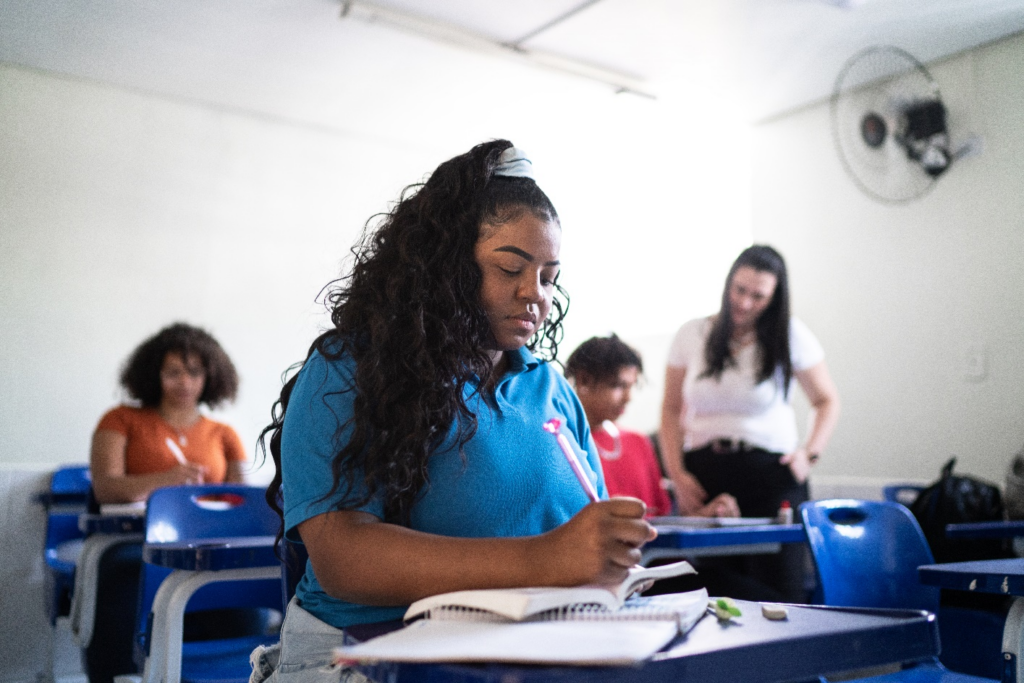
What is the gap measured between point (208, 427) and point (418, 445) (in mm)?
2573

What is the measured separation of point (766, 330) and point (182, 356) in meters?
2.01

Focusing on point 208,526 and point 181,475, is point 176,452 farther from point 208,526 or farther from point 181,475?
point 208,526

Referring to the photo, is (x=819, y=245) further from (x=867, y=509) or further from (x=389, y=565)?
(x=389, y=565)

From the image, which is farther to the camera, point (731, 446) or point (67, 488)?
point (67, 488)

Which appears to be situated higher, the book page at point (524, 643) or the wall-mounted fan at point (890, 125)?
the wall-mounted fan at point (890, 125)

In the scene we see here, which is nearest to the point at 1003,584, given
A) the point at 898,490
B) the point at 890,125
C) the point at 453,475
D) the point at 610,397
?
the point at 453,475

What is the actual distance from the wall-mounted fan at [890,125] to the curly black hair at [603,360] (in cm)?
139

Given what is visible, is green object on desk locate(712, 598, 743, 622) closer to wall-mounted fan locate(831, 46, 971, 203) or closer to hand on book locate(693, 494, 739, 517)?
hand on book locate(693, 494, 739, 517)

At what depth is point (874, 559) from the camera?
1.97 m

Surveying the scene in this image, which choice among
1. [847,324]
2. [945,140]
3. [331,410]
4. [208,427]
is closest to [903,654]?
[331,410]

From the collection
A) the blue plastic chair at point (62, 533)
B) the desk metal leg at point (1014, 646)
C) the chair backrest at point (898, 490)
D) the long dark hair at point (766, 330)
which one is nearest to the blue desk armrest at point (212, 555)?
the desk metal leg at point (1014, 646)

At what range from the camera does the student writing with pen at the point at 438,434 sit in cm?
85

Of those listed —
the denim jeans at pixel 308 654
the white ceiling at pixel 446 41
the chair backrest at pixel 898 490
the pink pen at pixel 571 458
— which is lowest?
the chair backrest at pixel 898 490

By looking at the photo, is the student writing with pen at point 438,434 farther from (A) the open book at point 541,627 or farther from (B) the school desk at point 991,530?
(B) the school desk at point 991,530
